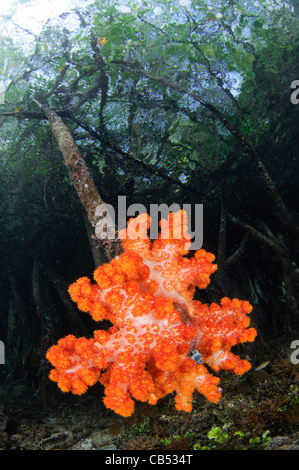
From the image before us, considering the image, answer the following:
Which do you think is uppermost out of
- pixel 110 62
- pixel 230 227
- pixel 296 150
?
pixel 110 62

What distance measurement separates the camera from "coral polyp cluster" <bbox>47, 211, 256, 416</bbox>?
2.20 meters

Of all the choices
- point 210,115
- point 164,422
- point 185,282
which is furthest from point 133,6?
point 164,422

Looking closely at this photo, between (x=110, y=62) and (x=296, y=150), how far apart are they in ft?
18.4

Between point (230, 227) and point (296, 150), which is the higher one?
point (296, 150)

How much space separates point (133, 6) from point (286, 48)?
3.51 m

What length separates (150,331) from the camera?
7.63ft

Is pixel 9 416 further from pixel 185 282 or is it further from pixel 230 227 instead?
pixel 230 227

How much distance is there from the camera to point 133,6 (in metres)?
4.55

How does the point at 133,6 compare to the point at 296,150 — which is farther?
the point at 296,150

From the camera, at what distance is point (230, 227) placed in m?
7.27

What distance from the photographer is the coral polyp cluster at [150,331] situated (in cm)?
220
